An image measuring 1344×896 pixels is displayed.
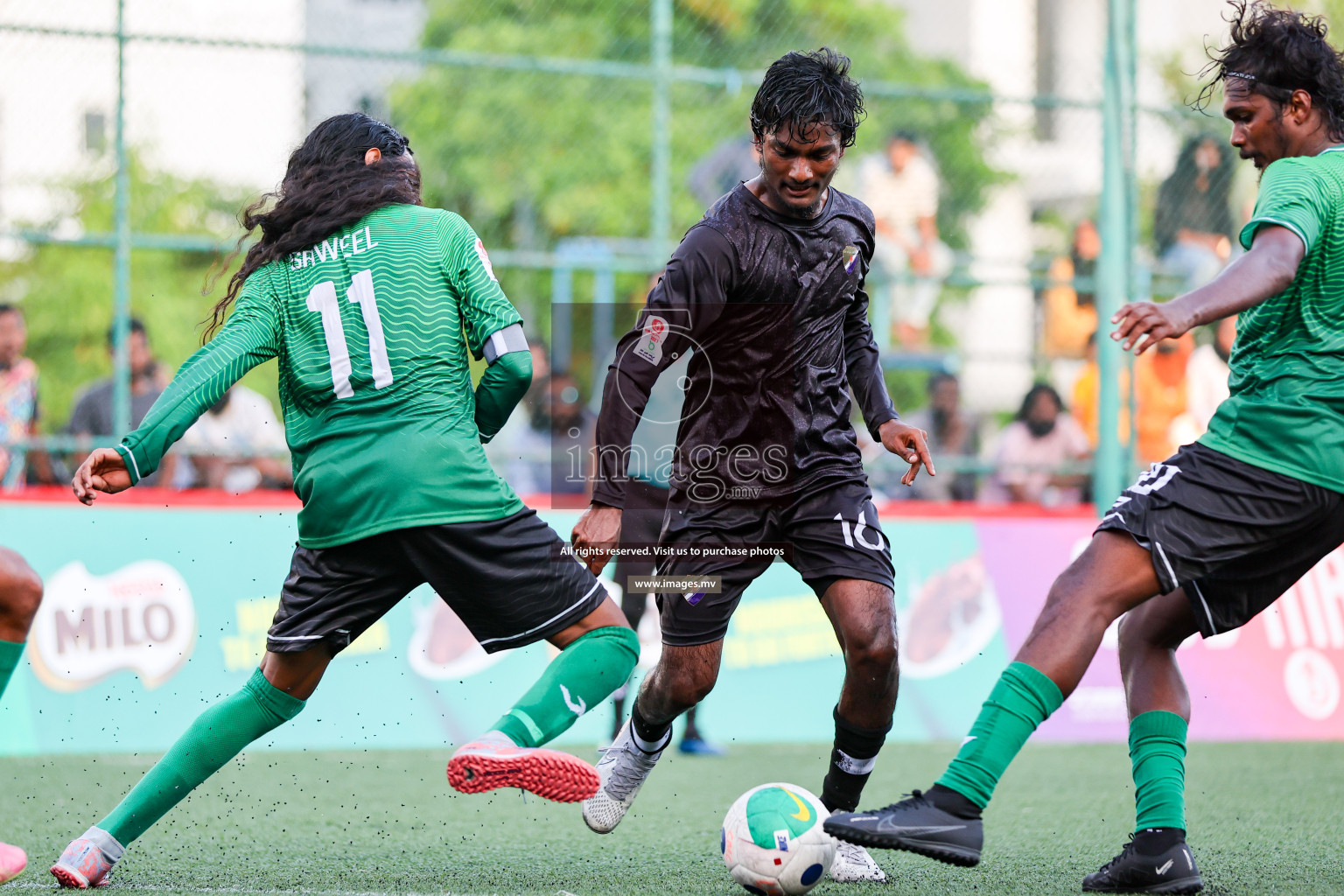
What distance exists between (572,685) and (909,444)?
1376mm

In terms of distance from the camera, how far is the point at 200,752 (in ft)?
14.0

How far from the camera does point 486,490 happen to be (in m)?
4.03

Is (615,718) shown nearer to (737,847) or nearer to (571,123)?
(737,847)

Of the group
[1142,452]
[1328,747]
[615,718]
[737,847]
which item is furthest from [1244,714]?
[737,847]

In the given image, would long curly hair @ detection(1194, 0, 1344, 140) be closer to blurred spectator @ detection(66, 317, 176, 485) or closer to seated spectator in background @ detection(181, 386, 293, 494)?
seated spectator in background @ detection(181, 386, 293, 494)

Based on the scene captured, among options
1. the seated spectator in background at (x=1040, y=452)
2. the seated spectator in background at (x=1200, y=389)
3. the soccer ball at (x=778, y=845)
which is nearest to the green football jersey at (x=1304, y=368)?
the soccer ball at (x=778, y=845)

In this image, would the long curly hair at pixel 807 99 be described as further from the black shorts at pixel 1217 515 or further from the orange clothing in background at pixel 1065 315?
the orange clothing in background at pixel 1065 315

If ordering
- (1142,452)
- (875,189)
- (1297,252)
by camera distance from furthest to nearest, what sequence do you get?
(875,189) < (1142,452) < (1297,252)

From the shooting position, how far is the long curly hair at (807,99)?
4418mm

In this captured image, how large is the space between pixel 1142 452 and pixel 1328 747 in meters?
2.60

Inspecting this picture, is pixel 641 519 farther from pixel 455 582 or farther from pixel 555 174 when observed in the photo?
pixel 555 174

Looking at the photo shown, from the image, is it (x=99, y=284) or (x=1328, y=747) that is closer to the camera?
(x=1328, y=747)

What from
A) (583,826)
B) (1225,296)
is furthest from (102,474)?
(1225,296)

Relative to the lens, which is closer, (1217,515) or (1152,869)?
(1217,515)
